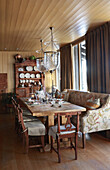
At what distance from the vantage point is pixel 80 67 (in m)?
6.28

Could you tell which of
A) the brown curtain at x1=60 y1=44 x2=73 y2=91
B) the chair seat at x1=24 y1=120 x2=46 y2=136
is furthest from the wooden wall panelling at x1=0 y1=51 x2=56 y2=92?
the chair seat at x1=24 y1=120 x2=46 y2=136

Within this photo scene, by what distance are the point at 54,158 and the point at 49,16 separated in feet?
9.54

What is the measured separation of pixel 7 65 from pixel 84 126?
5.43 m

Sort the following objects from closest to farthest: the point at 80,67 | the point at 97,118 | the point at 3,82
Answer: the point at 97,118 < the point at 80,67 < the point at 3,82

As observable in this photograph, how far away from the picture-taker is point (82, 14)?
376cm

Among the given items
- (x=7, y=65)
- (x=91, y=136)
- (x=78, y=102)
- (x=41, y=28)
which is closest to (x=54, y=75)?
(x=7, y=65)

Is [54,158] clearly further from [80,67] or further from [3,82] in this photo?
[3,82]

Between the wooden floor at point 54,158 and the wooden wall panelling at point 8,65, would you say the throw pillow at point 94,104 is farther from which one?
the wooden wall panelling at point 8,65

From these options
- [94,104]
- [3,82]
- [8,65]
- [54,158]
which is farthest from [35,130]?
[8,65]

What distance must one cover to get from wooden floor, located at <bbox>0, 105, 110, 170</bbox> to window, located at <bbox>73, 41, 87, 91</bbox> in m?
2.61

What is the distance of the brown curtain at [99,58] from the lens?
439 cm

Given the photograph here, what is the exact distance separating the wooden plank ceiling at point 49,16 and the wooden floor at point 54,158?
2775 millimetres

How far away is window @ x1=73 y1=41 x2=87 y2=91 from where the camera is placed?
19.8 ft

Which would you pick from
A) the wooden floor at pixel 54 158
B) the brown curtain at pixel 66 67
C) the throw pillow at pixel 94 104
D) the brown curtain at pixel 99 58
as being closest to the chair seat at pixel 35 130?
the wooden floor at pixel 54 158
